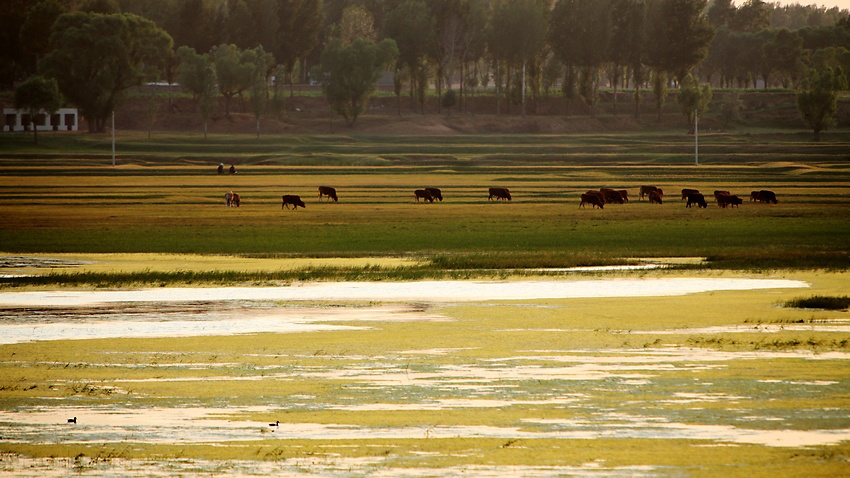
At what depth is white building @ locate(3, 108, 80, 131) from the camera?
5335 inches

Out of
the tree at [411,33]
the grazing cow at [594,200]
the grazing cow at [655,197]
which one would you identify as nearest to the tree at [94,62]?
the tree at [411,33]

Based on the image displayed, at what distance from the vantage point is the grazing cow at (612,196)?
205 ft

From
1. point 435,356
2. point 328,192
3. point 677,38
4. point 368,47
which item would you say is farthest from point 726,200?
point 677,38

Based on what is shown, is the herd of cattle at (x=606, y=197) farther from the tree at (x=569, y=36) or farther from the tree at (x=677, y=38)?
the tree at (x=677, y=38)

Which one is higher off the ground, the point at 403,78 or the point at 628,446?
the point at 403,78

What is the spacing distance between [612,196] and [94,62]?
8123 centimetres

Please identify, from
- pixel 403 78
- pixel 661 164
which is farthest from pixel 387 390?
pixel 403 78

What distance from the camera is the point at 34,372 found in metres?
19.7

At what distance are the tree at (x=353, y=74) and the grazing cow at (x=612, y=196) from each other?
76.5 meters

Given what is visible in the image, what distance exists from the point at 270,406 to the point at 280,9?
150m

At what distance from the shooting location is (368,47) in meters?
140

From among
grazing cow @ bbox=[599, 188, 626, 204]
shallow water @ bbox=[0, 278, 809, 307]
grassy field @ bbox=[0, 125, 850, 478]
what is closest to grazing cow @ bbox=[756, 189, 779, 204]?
grassy field @ bbox=[0, 125, 850, 478]

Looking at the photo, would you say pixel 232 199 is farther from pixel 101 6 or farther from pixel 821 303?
pixel 101 6

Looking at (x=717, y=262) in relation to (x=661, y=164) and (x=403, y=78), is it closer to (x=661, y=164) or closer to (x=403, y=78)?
(x=661, y=164)
